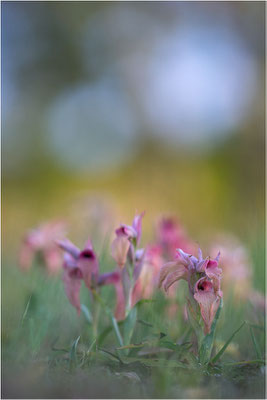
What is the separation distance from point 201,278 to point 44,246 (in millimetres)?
859

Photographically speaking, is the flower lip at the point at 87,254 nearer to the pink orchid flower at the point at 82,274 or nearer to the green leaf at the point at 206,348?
the pink orchid flower at the point at 82,274

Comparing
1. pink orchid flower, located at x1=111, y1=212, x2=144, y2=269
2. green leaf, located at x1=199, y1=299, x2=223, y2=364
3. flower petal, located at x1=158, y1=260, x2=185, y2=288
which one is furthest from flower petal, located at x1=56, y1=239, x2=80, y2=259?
green leaf, located at x1=199, y1=299, x2=223, y2=364

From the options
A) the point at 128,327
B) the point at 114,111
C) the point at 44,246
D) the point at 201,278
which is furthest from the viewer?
the point at 114,111

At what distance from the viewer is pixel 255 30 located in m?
8.31

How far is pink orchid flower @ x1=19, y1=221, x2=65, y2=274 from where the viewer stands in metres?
1.49

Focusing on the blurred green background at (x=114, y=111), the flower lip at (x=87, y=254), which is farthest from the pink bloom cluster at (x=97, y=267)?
the blurred green background at (x=114, y=111)

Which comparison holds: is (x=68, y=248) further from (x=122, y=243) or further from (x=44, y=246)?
(x=44, y=246)

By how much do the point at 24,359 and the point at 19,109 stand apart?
26.2 feet

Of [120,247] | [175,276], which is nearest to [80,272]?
[120,247]

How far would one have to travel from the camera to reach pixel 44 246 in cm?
152

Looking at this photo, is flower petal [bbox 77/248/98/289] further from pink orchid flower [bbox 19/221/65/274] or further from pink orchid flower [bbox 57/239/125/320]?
pink orchid flower [bbox 19/221/65/274]

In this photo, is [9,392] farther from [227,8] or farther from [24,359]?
[227,8]

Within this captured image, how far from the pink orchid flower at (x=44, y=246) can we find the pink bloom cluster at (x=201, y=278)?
2.41 feet

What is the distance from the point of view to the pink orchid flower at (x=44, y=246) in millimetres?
1487
